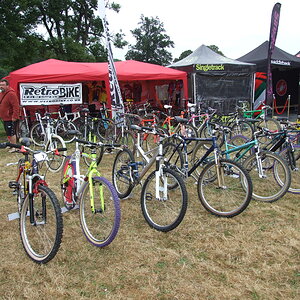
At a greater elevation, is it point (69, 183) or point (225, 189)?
point (69, 183)

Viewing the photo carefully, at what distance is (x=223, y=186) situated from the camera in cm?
360

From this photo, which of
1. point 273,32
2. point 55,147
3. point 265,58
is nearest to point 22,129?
point 55,147

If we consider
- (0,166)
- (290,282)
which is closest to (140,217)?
(290,282)

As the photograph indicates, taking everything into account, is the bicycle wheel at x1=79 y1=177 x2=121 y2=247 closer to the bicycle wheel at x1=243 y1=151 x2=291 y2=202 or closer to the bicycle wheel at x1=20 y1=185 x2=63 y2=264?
the bicycle wheel at x1=20 y1=185 x2=63 y2=264

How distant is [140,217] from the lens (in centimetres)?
373

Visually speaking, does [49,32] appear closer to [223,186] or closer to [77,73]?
[77,73]

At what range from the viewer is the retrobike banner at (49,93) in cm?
904

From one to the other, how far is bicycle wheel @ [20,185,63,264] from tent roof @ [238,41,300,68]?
1259 centimetres

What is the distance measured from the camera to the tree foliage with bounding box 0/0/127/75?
17359 mm

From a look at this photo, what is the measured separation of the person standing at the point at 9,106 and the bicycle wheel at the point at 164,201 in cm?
501

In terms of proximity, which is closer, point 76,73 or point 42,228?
point 42,228

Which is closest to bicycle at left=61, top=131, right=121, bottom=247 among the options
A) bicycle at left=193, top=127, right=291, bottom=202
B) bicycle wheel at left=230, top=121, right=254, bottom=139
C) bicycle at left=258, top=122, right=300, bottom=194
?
bicycle at left=193, top=127, right=291, bottom=202

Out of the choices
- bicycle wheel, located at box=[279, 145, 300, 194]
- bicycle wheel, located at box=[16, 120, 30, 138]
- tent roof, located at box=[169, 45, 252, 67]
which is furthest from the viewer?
tent roof, located at box=[169, 45, 252, 67]

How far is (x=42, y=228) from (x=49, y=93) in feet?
23.8
